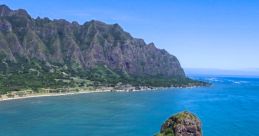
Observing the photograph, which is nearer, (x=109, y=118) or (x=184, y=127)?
(x=184, y=127)

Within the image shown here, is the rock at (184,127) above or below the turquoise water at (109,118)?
above

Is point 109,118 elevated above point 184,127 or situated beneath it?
situated beneath

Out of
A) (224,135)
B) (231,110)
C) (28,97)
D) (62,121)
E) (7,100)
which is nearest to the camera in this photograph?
(224,135)

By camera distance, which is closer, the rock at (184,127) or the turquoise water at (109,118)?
the rock at (184,127)

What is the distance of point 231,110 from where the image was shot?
6462 inches

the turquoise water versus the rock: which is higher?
the rock

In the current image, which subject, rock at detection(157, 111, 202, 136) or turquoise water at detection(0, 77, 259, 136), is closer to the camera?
rock at detection(157, 111, 202, 136)

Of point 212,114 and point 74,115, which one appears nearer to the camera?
point 74,115

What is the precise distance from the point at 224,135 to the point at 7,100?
107m

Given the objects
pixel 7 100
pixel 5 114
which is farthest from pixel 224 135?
pixel 7 100

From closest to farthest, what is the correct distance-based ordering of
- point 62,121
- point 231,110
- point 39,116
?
1. point 62,121
2. point 39,116
3. point 231,110

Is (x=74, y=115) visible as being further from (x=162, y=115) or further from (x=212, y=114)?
(x=212, y=114)

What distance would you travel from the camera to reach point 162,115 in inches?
5620

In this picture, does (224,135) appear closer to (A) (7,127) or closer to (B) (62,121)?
(B) (62,121)
